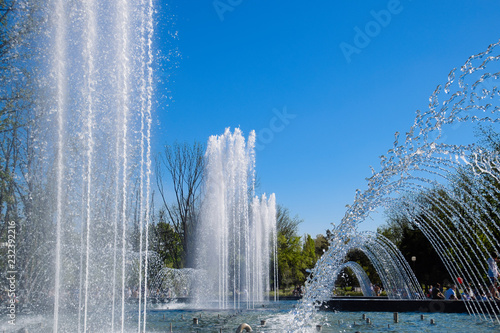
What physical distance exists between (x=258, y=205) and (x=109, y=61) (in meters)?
21.0

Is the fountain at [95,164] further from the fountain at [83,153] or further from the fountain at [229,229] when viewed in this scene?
the fountain at [229,229]

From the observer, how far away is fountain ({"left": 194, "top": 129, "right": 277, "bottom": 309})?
83.2ft

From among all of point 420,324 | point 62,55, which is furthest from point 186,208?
point 62,55

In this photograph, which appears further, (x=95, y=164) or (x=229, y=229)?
(x=229, y=229)

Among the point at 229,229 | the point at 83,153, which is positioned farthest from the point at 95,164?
the point at 229,229

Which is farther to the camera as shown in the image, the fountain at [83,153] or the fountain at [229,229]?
the fountain at [229,229]

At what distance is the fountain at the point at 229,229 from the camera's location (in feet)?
83.2

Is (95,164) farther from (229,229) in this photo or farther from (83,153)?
(229,229)

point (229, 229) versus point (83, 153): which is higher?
point (83, 153)

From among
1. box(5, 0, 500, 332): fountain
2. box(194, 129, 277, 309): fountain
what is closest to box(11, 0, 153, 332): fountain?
box(5, 0, 500, 332): fountain

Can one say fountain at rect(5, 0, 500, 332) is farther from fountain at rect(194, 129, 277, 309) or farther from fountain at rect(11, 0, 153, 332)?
fountain at rect(194, 129, 277, 309)

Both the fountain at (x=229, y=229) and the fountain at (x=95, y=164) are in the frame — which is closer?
the fountain at (x=95, y=164)

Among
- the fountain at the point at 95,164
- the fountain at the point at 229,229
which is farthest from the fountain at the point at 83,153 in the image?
the fountain at the point at 229,229

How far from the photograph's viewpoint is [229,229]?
27.3 metres
